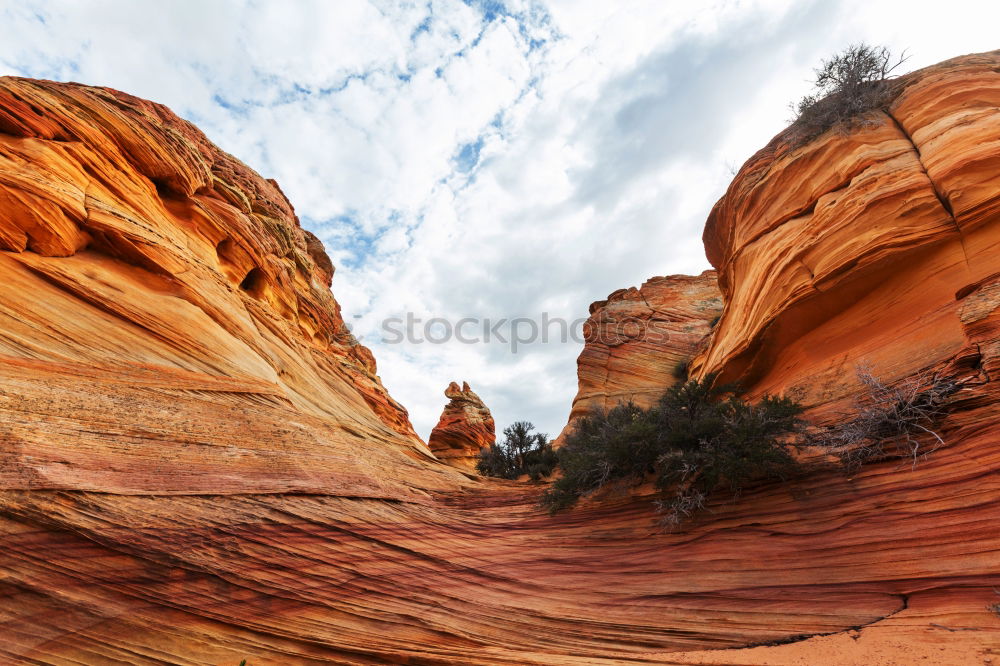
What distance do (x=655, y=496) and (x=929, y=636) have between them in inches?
159

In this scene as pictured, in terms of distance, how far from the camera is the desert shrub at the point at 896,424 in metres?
5.86

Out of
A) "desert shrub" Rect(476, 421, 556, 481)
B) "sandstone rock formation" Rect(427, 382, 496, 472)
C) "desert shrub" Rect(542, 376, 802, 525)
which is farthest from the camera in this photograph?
"sandstone rock formation" Rect(427, 382, 496, 472)

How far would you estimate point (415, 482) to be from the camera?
9.28 m

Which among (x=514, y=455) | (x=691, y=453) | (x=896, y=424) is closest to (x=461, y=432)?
(x=514, y=455)

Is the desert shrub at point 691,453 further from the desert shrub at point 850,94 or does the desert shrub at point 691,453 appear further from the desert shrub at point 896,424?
the desert shrub at point 850,94

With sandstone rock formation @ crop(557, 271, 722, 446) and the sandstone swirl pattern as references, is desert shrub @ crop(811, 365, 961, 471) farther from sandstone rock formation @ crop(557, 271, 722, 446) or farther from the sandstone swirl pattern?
sandstone rock formation @ crop(557, 271, 722, 446)

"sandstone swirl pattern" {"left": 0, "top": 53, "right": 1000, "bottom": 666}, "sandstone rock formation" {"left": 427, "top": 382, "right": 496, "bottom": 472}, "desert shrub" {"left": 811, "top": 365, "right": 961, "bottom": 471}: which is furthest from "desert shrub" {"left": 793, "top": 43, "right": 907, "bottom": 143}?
"sandstone rock formation" {"left": 427, "top": 382, "right": 496, "bottom": 472}

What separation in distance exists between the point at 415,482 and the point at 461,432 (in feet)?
86.9

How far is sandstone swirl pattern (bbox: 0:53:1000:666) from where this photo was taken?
184 inches

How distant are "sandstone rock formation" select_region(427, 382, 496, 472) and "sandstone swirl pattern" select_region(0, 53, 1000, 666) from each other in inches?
960

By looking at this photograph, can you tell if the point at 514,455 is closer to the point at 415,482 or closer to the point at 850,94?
the point at 415,482

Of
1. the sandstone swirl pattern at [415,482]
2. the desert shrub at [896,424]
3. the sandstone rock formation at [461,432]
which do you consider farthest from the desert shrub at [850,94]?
the sandstone rock formation at [461,432]

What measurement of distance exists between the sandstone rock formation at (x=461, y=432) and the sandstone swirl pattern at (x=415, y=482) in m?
24.4

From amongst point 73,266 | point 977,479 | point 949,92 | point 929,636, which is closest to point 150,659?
point 73,266
